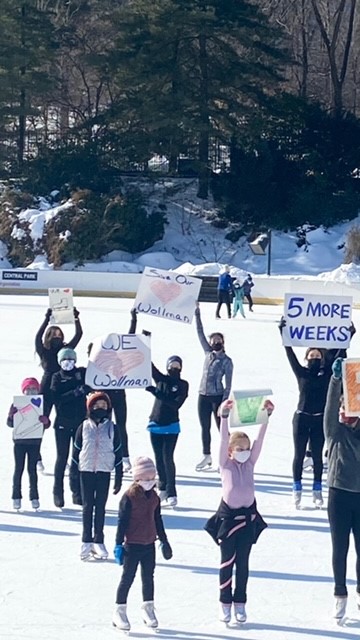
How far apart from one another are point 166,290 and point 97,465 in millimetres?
3390

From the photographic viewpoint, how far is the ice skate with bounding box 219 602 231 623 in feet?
23.9

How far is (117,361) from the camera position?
9.46 metres

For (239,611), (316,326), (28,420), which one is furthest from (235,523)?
(316,326)

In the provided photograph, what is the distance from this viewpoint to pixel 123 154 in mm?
49062

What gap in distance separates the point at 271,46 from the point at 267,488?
127ft

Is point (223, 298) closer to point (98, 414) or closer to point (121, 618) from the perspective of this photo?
point (98, 414)

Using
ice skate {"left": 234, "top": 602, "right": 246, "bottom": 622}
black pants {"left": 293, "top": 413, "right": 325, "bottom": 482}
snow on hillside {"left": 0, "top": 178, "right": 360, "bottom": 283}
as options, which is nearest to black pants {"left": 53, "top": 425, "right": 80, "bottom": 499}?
black pants {"left": 293, "top": 413, "right": 325, "bottom": 482}

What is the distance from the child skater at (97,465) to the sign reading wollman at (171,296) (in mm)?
3029

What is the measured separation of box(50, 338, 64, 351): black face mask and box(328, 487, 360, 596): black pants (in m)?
3.93

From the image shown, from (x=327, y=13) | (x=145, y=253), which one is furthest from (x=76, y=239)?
(x=327, y=13)

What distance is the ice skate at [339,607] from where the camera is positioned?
24.2 ft

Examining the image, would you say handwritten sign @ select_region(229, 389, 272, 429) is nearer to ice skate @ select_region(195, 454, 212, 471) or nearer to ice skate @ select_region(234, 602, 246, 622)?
ice skate @ select_region(234, 602, 246, 622)

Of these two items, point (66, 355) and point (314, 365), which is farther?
point (314, 365)

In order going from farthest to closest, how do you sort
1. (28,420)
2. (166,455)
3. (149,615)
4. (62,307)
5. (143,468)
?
1. (62,307)
2. (166,455)
3. (28,420)
4. (149,615)
5. (143,468)
